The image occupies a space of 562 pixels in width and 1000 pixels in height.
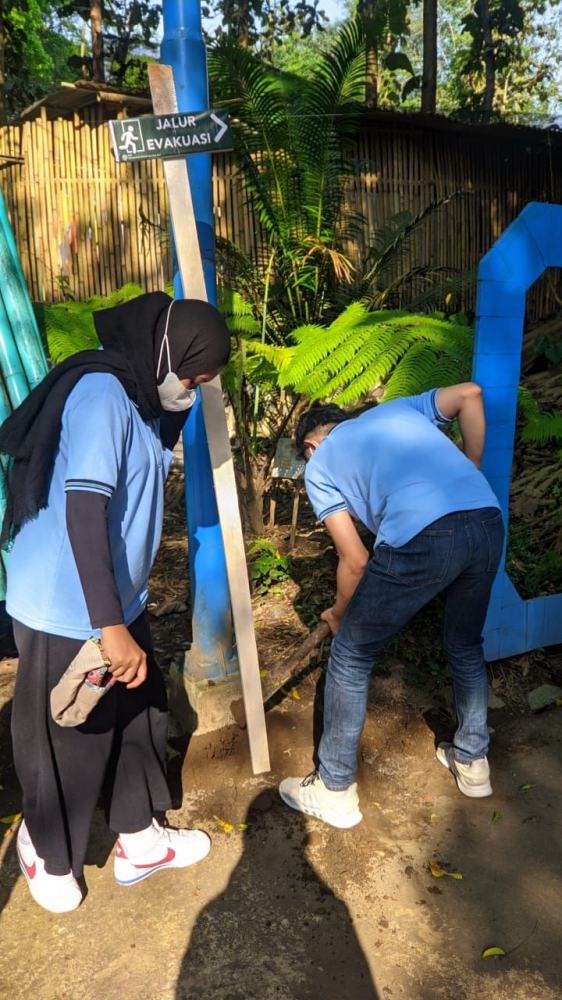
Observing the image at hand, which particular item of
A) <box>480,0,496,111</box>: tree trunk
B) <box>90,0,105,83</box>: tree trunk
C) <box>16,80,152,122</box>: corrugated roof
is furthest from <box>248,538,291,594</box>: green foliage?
<box>480,0,496,111</box>: tree trunk

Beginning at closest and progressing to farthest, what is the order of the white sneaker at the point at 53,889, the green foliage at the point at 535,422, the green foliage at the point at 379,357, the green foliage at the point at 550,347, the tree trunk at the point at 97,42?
the white sneaker at the point at 53,889 → the green foliage at the point at 379,357 → the green foliage at the point at 535,422 → the green foliage at the point at 550,347 → the tree trunk at the point at 97,42

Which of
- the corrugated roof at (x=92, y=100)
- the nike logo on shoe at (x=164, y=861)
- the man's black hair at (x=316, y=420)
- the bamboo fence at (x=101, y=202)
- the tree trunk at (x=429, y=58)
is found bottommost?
the nike logo on shoe at (x=164, y=861)

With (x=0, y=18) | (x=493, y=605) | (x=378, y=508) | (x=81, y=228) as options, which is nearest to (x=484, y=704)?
(x=493, y=605)

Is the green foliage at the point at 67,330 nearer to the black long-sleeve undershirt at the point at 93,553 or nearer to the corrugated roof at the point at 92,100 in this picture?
the black long-sleeve undershirt at the point at 93,553

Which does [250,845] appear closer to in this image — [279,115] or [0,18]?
[279,115]

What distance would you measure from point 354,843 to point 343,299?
353 centimetres

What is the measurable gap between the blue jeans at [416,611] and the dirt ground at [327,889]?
0.28 metres

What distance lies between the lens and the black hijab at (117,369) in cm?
216

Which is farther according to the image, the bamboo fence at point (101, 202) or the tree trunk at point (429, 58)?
the tree trunk at point (429, 58)

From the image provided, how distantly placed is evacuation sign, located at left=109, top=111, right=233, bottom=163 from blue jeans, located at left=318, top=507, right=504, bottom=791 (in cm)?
149

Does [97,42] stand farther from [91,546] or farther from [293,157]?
[91,546]

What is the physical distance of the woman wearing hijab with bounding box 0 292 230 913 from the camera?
214 cm

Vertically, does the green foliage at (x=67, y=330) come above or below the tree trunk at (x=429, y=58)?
below

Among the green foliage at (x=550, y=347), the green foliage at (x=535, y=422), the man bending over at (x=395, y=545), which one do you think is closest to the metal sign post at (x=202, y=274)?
the man bending over at (x=395, y=545)
